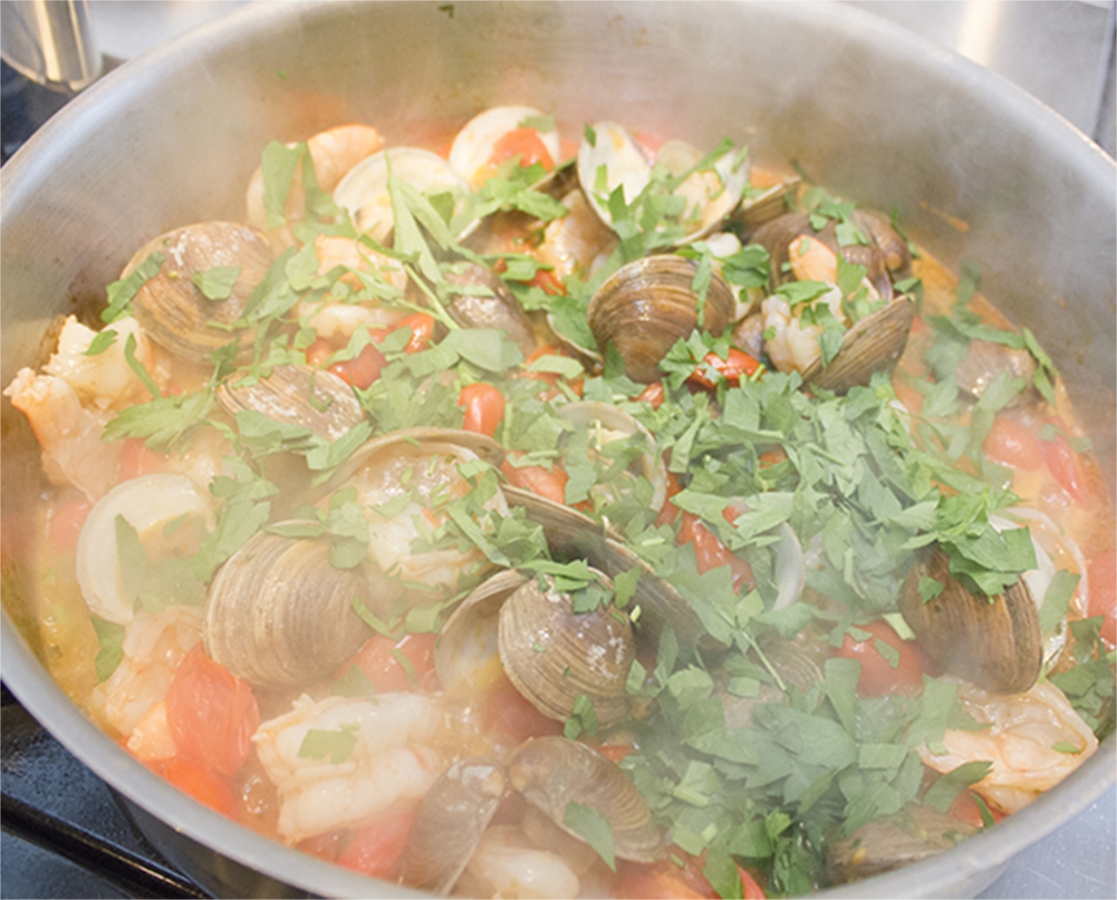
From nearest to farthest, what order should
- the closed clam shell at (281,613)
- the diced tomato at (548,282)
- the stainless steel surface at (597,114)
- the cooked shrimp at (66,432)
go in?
the closed clam shell at (281,613), the cooked shrimp at (66,432), the stainless steel surface at (597,114), the diced tomato at (548,282)

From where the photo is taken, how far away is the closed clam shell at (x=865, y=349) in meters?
2.29

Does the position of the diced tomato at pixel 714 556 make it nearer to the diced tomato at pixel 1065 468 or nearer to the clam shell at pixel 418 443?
the clam shell at pixel 418 443

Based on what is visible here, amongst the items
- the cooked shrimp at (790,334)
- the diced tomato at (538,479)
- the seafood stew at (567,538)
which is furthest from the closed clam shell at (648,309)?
the diced tomato at (538,479)

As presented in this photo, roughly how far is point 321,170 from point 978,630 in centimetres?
211

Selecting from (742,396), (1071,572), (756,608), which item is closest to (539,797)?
(756,608)

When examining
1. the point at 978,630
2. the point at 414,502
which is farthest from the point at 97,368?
the point at 978,630

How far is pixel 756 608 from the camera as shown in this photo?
6.41 ft

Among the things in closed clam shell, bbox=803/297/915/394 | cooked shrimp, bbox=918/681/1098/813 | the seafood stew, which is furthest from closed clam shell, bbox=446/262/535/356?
cooked shrimp, bbox=918/681/1098/813

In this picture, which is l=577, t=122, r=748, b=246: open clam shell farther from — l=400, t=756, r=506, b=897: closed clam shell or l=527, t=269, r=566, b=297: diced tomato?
l=400, t=756, r=506, b=897: closed clam shell

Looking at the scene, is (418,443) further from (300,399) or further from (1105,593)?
(1105,593)

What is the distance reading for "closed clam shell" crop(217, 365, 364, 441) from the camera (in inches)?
81.2

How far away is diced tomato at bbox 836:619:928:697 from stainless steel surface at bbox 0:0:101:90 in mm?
2645

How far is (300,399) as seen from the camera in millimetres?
2090

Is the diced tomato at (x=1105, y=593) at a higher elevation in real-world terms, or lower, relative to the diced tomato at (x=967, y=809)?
higher
